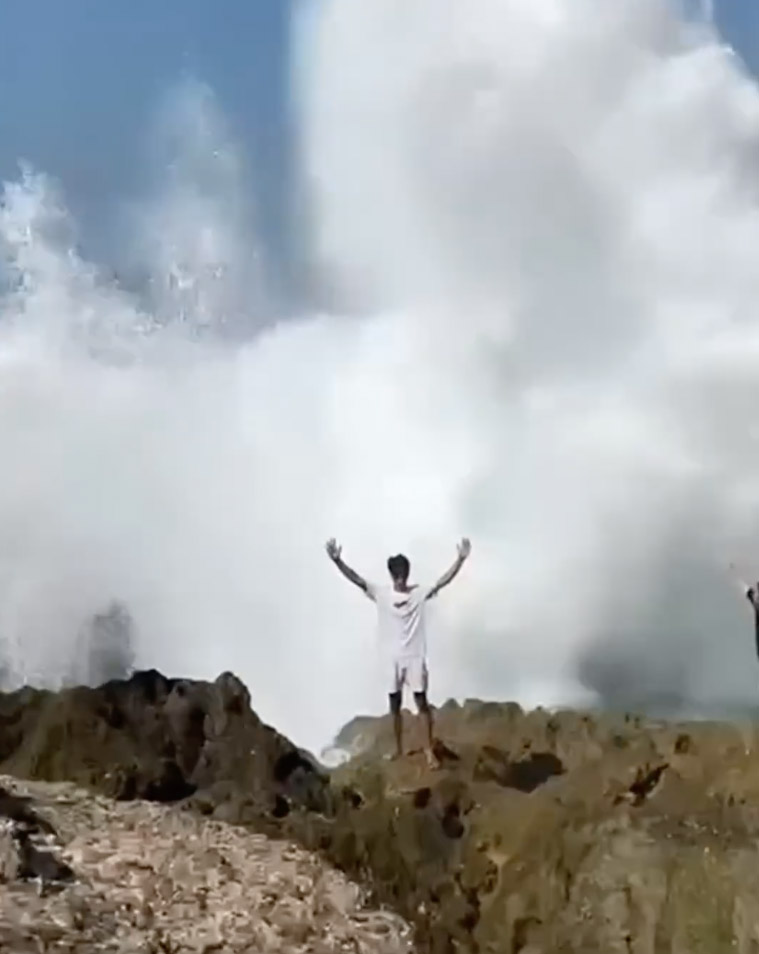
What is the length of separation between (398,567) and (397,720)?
1581 millimetres

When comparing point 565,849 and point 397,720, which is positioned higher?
point 397,720

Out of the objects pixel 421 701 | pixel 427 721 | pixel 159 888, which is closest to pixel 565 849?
pixel 421 701

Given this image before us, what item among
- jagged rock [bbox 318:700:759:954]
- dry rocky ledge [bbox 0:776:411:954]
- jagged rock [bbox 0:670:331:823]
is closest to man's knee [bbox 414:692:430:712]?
jagged rock [bbox 318:700:759:954]

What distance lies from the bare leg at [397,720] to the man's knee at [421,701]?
6.5 inches

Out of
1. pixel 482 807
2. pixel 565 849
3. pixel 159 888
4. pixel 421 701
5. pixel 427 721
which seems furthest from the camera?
pixel 427 721

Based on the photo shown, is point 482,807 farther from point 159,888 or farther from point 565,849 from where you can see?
point 159,888

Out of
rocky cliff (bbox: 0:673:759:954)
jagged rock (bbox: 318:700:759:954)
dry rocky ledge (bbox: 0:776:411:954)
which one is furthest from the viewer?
rocky cliff (bbox: 0:673:759:954)

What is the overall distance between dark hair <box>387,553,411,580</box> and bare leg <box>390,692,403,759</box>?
3.66ft

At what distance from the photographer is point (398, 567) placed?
1364cm

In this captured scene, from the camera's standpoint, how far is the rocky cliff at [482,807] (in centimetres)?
1167

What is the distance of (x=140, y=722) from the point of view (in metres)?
14.6

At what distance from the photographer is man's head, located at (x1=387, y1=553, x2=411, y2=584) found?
13641 mm

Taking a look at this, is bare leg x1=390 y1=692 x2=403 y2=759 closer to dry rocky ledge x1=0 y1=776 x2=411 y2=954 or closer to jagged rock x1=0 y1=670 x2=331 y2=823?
jagged rock x1=0 y1=670 x2=331 y2=823

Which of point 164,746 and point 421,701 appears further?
point 164,746
